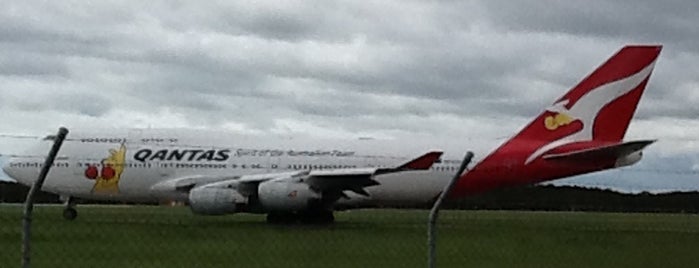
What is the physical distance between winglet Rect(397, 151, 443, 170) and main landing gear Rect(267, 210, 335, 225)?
2.70 metres

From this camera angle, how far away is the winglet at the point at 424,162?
31.5 m

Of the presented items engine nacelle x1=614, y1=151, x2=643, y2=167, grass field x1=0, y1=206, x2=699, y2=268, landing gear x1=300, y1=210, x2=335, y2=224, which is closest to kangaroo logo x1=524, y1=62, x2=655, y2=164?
engine nacelle x1=614, y1=151, x2=643, y2=167

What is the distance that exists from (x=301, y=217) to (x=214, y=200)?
3270 mm

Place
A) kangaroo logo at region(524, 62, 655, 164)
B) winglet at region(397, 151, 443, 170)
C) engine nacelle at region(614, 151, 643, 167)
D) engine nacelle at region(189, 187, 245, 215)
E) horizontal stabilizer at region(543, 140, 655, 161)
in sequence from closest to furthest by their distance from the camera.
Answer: horizontal stabilizer at region(543, 140, 655, 161)
engine nacelle at region(614, 151, 643, 167)
engine nacelle at region(189, 187, 245, 215)
winglet at region(397, 151, 443, 170)
kangaroo logo at region(524, 62, 655, 164)

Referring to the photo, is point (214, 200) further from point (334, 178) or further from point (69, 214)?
point (69, 214)

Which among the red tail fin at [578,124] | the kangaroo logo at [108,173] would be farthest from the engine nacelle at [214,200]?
the red tail fin at [578,124]

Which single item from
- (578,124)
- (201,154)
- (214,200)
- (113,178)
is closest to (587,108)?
(578,124)

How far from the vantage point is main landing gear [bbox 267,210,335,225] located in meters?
33.2

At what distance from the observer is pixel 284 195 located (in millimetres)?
31000

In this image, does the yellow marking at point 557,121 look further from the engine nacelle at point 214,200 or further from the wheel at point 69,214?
the wheel at point 69,214

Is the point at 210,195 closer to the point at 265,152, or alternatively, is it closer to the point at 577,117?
the point at 265,152

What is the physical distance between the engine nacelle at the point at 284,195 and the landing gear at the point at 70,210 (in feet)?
18.5

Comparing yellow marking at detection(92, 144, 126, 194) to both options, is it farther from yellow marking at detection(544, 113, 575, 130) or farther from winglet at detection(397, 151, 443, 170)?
yellow marking at detection(544, 113, 575, 130)

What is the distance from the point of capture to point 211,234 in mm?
24766
